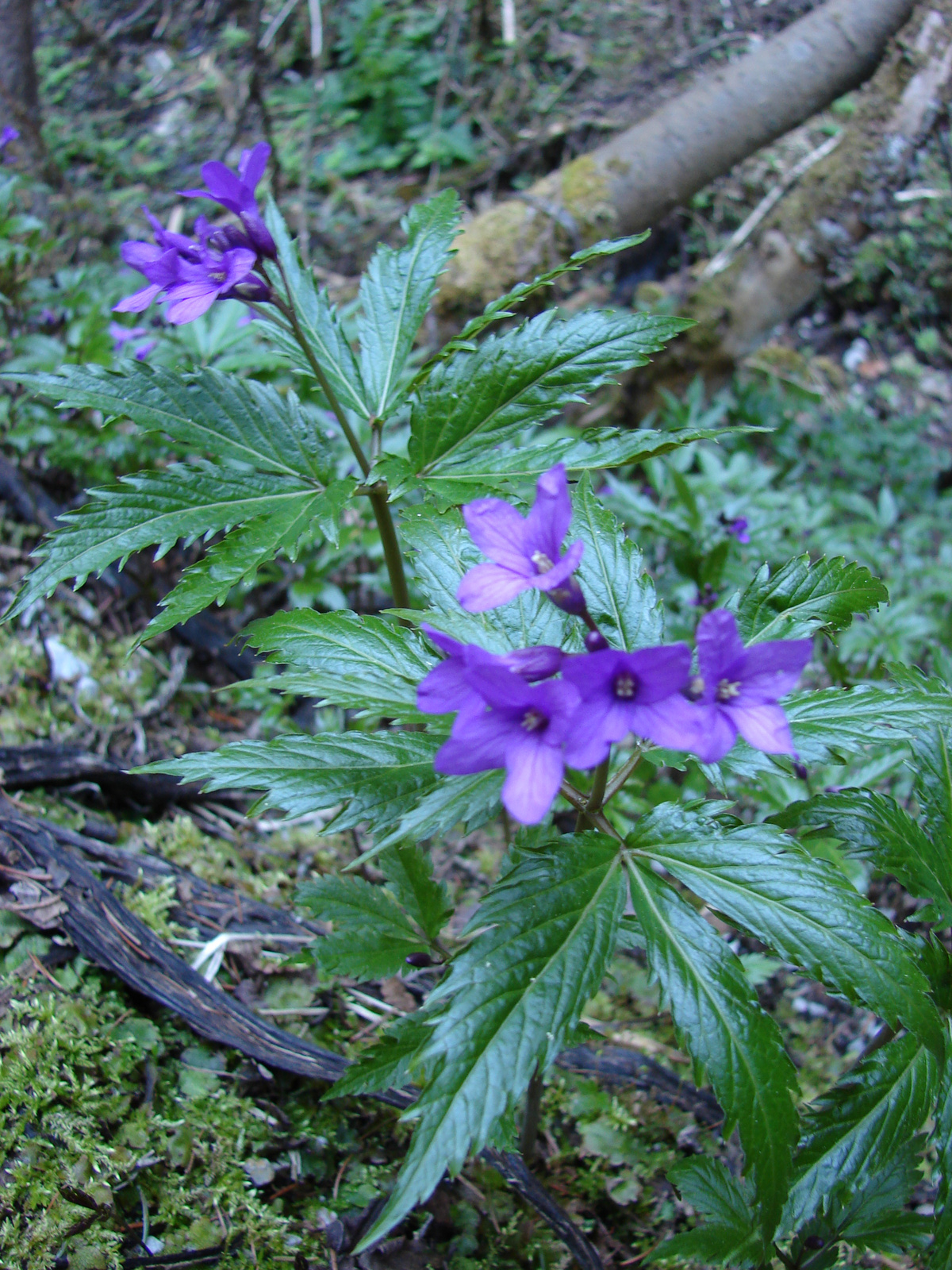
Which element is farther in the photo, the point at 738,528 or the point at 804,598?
the point at 738,528

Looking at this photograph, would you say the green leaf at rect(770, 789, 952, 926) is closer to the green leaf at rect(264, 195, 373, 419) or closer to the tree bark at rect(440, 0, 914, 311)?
the green leaf at rect(264, 195, 373, 419)

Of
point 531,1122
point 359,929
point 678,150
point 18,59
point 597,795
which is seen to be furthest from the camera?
point 678,150

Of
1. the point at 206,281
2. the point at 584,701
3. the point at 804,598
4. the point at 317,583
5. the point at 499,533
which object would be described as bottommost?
the point at 317,583

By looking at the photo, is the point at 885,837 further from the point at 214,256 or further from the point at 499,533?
the point at 214,256

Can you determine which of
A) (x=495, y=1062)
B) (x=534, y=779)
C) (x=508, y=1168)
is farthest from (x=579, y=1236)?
(x=534, y=779)

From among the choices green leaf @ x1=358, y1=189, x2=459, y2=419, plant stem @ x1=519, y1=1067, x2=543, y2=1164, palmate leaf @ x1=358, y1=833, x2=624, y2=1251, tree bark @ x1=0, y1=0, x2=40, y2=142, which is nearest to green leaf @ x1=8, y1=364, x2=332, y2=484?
green leaf @ x1=358, y1=189, x2=459, y2=419

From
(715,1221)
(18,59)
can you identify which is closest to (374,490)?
(715,1221)

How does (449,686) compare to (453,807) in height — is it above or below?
above
